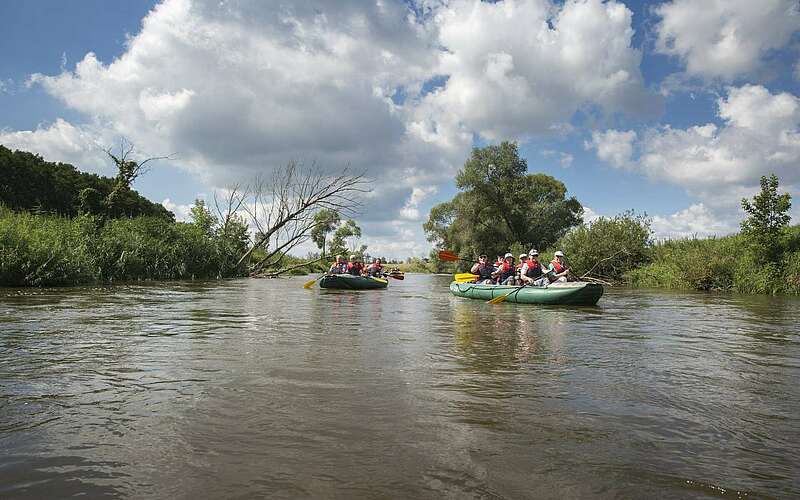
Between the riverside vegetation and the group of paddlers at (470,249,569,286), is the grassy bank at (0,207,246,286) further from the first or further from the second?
the group of paddlers at (470,249,569,286)

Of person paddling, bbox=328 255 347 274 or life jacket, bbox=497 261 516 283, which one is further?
person paddling, bbox=328 255 347 274

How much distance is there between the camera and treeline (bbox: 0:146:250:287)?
1379cm

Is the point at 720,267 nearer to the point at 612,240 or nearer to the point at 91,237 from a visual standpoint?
the point at 612,240

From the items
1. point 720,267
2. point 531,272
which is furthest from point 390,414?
point 720,267

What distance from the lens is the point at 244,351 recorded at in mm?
5559

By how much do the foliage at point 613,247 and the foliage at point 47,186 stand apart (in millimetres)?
25188

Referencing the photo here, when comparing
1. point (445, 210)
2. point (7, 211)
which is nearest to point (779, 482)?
point (7, 211)

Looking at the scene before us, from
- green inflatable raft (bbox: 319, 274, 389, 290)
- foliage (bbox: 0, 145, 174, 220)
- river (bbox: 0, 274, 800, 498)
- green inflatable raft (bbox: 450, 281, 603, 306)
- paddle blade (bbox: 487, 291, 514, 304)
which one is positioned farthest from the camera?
foliage (bbox: 0, 145, 174, 220)

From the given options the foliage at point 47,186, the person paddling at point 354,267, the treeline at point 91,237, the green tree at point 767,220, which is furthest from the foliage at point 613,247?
the foliage at point 47,186

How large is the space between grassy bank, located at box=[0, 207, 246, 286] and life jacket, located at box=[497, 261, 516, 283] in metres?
12.4

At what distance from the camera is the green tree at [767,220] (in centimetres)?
Result: 1772

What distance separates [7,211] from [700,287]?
2532 centimetres

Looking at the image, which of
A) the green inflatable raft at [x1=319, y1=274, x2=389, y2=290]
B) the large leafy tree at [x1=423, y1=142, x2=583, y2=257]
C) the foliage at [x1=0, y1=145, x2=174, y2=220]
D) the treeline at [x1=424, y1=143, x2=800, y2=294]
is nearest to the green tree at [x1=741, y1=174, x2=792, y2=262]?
the treeline at [x1=424, y1=143, x2=800, y2=294]

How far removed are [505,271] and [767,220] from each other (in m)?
10.2
